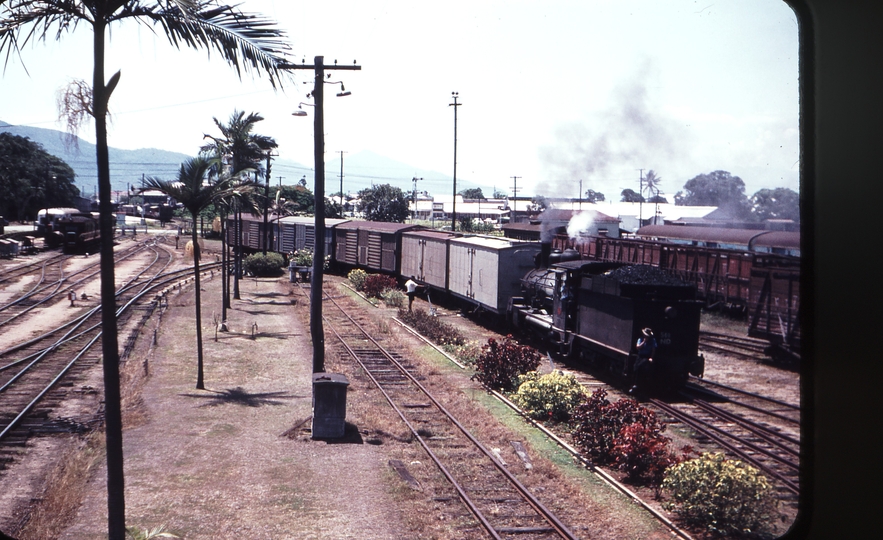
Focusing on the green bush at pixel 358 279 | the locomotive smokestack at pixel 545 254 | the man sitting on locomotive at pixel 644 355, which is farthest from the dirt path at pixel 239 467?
the green bush at pixel 358 279

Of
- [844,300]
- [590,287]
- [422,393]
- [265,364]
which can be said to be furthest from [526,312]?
[844,300]

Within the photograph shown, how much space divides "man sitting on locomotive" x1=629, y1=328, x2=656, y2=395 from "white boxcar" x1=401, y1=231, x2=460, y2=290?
14506 millimetres

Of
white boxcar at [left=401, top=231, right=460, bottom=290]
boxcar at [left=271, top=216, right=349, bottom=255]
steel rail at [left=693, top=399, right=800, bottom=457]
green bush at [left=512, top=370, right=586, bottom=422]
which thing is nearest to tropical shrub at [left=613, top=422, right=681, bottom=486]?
steel rail at [left=693, top=399, right=800, bottom=457]

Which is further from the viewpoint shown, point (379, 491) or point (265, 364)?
point (265, 364)

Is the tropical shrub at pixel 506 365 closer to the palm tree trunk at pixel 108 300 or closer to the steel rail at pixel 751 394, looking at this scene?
the steel rail at pixel 751 394

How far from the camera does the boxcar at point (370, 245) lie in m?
34.6

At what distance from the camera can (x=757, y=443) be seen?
1118 cm

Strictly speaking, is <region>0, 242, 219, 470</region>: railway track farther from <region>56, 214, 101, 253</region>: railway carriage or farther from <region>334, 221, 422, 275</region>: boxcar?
<region>56, 214, 101, 253</region>: railway carriage

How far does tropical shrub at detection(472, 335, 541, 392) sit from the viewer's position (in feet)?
50.2

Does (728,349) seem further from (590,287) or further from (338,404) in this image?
(338,404)

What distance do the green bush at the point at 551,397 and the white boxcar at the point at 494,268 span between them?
881 cm

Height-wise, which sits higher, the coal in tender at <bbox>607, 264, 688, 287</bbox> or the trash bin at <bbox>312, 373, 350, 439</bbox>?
the coal in tender at <bbox>607, 264, 688, 287</bbox>

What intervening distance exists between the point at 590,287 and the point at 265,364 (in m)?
8.43

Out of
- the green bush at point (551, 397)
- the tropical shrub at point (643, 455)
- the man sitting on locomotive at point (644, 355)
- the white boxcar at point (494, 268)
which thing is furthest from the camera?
the white boxcar at point (494, 268)
